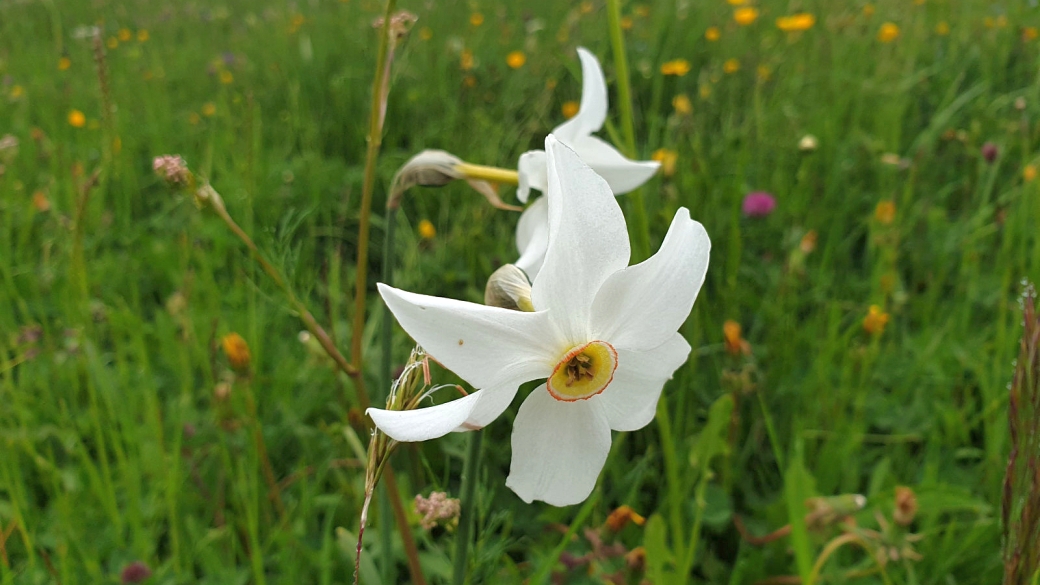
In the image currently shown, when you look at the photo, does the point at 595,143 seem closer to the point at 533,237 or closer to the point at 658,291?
the point at 533,237

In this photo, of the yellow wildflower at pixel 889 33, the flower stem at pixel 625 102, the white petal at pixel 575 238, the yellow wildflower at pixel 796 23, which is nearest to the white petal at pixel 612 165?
the flower stem at pixel 625 102

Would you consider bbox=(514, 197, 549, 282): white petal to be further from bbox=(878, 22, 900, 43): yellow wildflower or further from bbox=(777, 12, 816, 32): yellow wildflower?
bbox=(878, 22, 900, 43): yellow wildflower

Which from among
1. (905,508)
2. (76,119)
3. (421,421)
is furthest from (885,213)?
(76,119)

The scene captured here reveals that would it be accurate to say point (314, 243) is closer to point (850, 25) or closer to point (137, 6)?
point (850, 25)

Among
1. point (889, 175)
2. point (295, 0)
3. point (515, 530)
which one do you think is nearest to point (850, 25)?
point (889, 175)

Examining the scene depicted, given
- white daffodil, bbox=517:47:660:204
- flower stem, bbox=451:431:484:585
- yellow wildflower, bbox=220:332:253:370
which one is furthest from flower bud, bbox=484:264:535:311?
yellow wildflower, bbox=220:332:253:370
